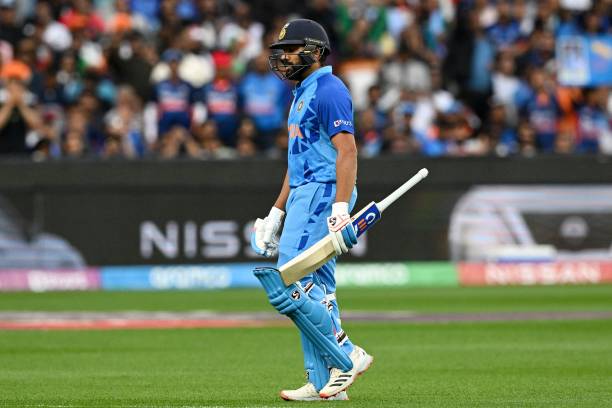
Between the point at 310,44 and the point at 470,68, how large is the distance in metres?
14.0

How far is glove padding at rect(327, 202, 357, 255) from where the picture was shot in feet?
24.2

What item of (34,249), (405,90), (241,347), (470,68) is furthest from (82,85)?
(241,347)

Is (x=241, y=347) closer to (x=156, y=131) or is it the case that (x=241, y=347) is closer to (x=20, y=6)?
(x=156, y=131)

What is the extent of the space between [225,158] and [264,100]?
1.46 meters

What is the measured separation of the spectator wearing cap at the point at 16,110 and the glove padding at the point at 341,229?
11.7m

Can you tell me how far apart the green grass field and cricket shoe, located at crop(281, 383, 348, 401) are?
0.29 ft

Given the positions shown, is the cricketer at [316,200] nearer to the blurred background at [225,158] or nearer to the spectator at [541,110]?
the blurred background at [225,158]

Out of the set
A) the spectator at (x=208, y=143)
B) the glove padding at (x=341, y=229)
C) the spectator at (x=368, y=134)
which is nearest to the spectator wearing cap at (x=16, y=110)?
the spectator at (x=208, y=143)

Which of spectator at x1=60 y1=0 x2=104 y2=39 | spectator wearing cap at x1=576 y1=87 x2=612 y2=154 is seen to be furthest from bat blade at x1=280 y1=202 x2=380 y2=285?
spectator wearing cap at x1=576 y1=87 x2=612 y2=154

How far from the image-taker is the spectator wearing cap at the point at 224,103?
1927 cm

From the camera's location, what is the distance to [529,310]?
15062 mm

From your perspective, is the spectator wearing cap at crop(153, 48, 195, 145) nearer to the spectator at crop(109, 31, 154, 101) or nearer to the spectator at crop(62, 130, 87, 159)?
the spectator at crop(109, 31, 154, 101)

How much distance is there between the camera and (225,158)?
18469 millimetres

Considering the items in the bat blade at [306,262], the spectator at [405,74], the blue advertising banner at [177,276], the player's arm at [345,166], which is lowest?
the blue advertising banner at [177,276]
